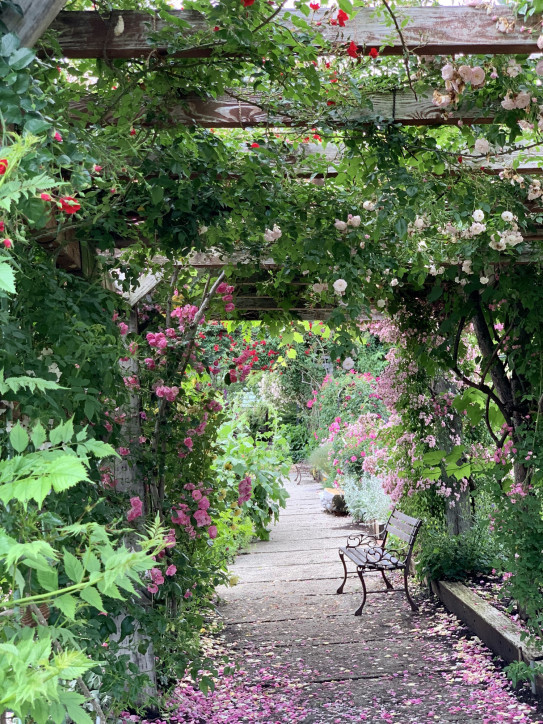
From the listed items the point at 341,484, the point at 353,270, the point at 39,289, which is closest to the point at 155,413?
the point at 353,270

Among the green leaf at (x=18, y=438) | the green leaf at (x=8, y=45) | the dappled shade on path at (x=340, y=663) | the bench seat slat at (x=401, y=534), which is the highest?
the green leaf at (x=8, y=45)

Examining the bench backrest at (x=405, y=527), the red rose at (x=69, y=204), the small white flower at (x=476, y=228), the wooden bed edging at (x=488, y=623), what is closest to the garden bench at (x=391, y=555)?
the bench backrest at (x=405, y=527)

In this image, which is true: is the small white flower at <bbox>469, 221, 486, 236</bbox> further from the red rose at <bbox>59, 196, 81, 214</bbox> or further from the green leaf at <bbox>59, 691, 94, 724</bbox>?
the green leaf at <bbox>59, 691, 94, 724</bbox>

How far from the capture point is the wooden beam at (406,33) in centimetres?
203

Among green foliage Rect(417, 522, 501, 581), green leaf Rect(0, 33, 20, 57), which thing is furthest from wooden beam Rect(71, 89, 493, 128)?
green foliage Rect(417, 522, 501, 581)

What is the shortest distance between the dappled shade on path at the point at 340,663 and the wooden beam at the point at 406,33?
3223 millimetres

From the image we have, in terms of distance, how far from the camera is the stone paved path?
3945 millimetres

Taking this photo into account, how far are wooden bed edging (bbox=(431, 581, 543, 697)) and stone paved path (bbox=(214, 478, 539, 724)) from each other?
14 cm

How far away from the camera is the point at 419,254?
3820 mm

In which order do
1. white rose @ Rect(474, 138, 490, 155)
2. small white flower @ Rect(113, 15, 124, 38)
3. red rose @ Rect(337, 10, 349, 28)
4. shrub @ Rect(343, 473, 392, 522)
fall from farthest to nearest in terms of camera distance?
shrub @ Rect(343, 473, 392, 522) → white rose @ Rect(474, 138, 490, 155) → red rose @ Rect(337, 10, 349, 28) → small white flower @ Rect(113, 15, 124, 38)

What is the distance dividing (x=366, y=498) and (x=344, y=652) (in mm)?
4132

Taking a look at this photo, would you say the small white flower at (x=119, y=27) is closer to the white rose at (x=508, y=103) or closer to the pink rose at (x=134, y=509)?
the white rose at (x=508, y=103)

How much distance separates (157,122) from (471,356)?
14.8 feet

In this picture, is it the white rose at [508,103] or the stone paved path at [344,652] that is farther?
the stone paved path at [344,652]
